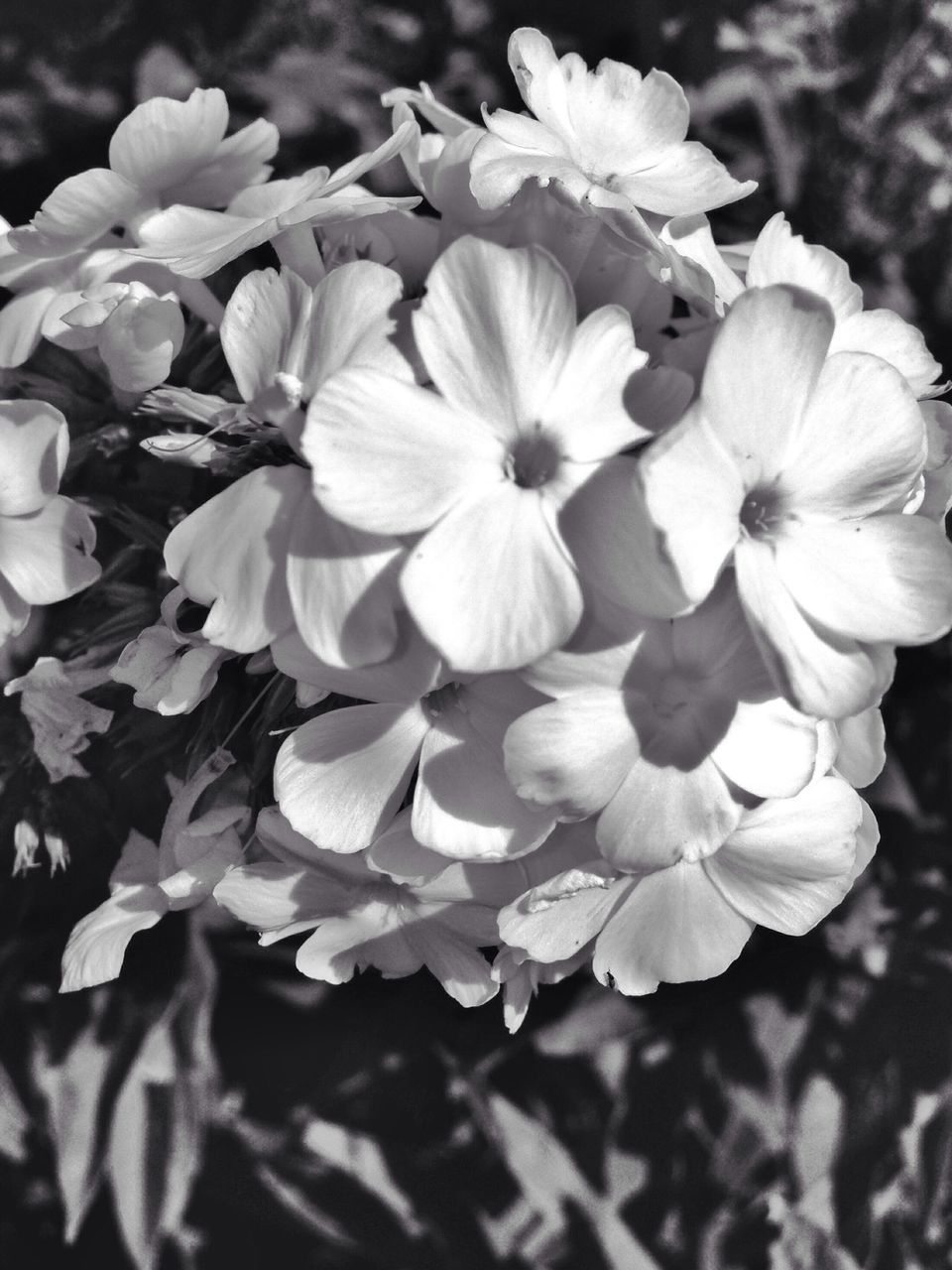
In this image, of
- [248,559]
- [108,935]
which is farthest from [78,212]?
[108,935]

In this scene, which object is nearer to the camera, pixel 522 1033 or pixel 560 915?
pixel 560 915

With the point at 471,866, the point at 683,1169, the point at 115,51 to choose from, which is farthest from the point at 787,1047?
the point at 115,51

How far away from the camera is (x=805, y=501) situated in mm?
321

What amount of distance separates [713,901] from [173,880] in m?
0.19

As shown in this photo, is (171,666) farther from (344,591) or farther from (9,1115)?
(9,1115)

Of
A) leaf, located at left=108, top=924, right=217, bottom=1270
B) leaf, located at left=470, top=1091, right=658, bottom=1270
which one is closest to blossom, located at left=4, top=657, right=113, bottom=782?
leaf, located at left=108, top=924, right=217, bottom=1270

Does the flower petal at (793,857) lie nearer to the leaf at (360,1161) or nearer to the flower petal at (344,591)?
A: the flower petal at (344,591)

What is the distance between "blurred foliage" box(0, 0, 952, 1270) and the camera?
0.70m

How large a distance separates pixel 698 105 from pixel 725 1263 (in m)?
0.78

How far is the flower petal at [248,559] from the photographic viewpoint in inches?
12.5

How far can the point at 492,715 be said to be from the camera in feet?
1.12

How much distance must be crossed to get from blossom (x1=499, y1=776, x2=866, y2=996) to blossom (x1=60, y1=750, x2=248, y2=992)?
113mm

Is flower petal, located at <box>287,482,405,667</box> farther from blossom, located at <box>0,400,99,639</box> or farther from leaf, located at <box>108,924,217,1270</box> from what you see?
leaf, located at <box>108,924,217,1270</box>

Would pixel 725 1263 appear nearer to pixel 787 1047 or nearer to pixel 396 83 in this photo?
pixel 787 1047
